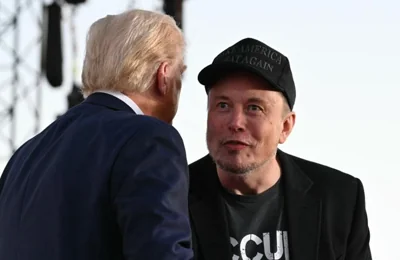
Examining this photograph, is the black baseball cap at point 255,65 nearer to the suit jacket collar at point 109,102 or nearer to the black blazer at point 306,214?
the black blazer at point 306,214

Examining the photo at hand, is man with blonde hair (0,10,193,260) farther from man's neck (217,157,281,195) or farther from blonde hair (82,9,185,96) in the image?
man's neck (217,157,281,195)

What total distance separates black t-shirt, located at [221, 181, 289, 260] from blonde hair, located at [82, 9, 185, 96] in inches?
25.0

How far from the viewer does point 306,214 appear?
3.98 meters

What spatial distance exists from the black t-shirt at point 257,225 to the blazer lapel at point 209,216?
0.10 ft

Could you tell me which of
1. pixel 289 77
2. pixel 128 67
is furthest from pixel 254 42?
pixel 128 67

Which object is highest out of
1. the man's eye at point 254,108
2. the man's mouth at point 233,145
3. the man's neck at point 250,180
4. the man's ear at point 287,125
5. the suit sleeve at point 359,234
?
the man's eye at point 254,108

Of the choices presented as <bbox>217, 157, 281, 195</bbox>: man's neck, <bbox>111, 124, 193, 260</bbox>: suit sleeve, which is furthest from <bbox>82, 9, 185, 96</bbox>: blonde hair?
<bbox>217, 157, 281, 195</bbox>: man's neck

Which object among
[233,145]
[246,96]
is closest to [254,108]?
[246,96]

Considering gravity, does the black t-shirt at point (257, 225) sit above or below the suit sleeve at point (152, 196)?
below

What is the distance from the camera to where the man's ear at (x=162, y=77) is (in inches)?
135

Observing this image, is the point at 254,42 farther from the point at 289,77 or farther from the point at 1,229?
the point at 1,229

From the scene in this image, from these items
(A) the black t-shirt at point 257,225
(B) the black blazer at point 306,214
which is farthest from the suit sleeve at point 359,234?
(A) the black t-shirt at point 257,225

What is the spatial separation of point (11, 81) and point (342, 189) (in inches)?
467

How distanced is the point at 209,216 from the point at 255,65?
0.49 m
